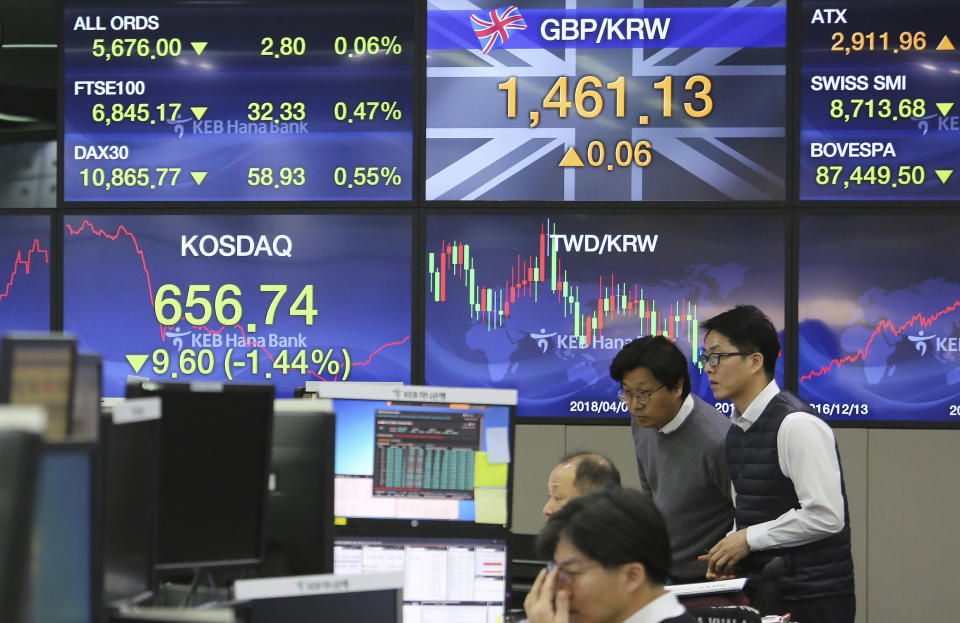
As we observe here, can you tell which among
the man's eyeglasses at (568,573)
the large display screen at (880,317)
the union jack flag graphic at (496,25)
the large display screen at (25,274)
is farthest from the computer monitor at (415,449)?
the large display screen at (25,274)

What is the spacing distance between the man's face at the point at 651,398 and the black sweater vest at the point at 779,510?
0.33 meters

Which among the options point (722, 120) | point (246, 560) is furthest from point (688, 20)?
point (246, 560)

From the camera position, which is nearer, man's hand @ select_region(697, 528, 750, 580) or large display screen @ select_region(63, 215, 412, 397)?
man's hand @ select_region(697, 528, 750, 580)

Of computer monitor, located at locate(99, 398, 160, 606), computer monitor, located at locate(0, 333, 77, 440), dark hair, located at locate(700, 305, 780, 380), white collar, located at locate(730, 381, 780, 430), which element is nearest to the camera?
computer monitor, located at locate(0, 333, 77, 440)

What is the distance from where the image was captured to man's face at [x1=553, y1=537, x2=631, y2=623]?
1.96 meters

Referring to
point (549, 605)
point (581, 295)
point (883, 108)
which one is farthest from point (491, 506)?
point (883, 108)

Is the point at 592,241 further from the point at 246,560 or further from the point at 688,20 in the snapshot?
the point at 246,560

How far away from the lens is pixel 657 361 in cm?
350

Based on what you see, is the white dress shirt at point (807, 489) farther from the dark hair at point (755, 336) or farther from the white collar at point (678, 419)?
the white collar at point (678, 419)

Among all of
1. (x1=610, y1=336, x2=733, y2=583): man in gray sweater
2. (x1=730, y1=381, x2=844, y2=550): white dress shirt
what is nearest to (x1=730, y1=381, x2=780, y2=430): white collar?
(x1=730, y1=381, x2=844, y2=550): white dress shirt

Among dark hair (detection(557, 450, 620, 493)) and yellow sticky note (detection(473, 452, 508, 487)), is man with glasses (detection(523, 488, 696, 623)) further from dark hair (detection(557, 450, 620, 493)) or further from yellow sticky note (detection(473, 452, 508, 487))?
dark hair (detection(557, 450, 620, 493))

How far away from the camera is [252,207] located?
4.85 metres

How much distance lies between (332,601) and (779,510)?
165 cm

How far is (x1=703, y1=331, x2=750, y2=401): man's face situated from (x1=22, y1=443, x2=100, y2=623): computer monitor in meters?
2.29
